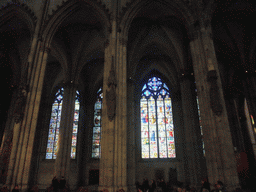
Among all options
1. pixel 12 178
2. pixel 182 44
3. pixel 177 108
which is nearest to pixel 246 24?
pixel 182 44

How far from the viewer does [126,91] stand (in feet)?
42.0

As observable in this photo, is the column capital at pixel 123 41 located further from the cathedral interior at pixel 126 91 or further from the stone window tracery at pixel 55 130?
the stone window tracery at pixel 55 130

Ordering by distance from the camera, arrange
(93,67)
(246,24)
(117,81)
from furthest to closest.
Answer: (93,67) → (246,24) → (117,81)

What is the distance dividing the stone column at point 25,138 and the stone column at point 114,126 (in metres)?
3.81

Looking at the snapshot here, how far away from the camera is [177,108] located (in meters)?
19.1

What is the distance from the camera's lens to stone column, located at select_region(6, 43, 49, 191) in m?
9.52

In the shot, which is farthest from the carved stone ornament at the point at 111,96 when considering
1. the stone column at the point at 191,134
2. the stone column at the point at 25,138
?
the stone column at the point at 191,134

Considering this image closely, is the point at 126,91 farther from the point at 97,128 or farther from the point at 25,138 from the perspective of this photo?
the point at 97,128

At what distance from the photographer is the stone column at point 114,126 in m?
9.02

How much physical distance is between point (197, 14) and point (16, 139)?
39.3ft

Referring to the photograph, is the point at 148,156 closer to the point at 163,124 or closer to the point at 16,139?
the point at 163,124

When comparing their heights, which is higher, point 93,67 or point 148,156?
point 93,67

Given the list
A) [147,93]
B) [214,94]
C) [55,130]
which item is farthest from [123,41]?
[55,130]

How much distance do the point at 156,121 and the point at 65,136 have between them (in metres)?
8.61
